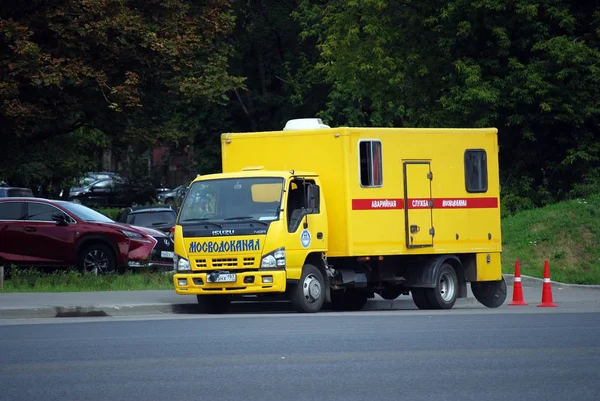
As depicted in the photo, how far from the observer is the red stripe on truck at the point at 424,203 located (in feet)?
64.1

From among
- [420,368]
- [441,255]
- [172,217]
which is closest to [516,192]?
[172,217]

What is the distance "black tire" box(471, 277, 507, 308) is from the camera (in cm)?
2180

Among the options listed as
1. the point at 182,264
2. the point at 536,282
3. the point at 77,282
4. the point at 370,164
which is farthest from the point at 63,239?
the point at 536,282

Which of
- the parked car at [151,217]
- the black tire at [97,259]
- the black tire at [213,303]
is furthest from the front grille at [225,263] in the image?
the parked car at [151,217]

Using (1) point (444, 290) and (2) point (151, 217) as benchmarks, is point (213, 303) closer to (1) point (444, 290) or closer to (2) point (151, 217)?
(1) point (444, 290)

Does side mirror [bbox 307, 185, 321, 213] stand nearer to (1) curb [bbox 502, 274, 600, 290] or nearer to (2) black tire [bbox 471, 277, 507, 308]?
(2) black tire [bbox 471, 277, 507, 308]

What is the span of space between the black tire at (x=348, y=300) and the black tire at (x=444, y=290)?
1433 mm

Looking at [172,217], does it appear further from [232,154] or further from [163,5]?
[232,154]

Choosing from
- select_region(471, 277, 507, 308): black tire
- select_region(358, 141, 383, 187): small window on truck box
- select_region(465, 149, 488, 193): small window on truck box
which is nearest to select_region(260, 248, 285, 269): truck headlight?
select_region(358, 141, 383, 187): small window on truck box

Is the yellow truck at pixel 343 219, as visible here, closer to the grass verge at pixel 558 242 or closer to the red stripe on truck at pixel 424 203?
the red stripe on truck at pixel 424 203

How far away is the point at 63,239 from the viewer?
1011 inches

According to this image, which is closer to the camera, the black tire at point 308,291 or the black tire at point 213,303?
the black tire at point 308,291

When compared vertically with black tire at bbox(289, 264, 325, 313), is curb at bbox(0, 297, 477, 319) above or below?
below

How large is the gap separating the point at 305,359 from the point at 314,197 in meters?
7.08
